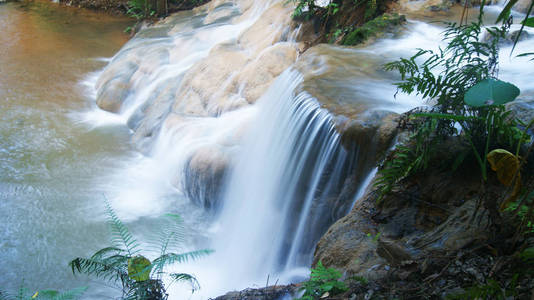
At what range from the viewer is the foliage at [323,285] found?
2.53 m

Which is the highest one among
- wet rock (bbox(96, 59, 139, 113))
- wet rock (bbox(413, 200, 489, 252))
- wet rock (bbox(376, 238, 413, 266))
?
wet rock (bbox(413, 200, 489, 252))

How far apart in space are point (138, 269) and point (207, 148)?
2.98 metres

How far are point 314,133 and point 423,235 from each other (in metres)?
1.93

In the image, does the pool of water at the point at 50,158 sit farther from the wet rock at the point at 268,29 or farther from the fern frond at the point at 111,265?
the wet rock at the point at 268,29

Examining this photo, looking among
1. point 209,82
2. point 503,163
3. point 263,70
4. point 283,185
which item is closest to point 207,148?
point 283,185

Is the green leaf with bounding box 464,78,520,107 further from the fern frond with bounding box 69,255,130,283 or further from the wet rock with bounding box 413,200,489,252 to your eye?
the fern frond with bounding box 69,255,130,283

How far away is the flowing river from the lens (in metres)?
4.49

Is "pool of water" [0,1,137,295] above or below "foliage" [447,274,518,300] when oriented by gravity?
below

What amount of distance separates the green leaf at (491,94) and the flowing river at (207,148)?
1.92 metres

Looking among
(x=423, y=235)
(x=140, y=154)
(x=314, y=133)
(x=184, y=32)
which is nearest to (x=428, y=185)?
(x=423, y=235)

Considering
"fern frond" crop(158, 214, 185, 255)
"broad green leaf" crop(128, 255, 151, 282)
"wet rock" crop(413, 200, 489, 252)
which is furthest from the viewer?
"fern frond" crop(158, 214, 185, 255)

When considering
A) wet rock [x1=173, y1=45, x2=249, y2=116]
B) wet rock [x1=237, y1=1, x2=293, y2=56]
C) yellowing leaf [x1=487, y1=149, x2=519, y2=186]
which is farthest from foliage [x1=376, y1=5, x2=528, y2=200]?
wet rock [x1=237, y1=1, x2=293, y2=56]

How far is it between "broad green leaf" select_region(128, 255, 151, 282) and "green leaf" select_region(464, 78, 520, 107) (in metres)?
2.64

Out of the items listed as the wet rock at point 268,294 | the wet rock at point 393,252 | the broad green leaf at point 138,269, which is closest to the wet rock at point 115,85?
the broad green leaf at point 138,269
